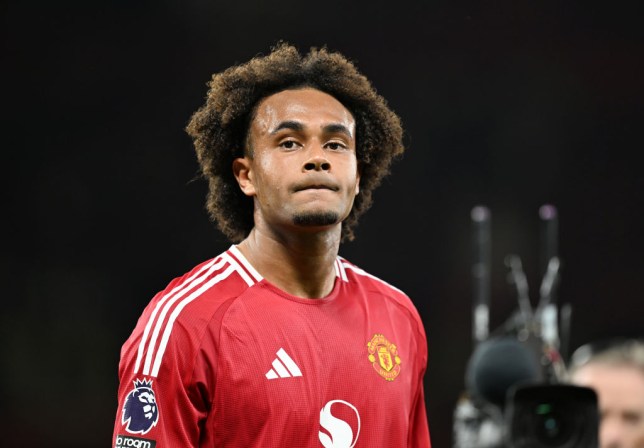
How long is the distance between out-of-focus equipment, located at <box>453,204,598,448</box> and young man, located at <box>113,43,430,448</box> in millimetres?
384

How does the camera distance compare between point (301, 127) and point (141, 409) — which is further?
point (301, 127)

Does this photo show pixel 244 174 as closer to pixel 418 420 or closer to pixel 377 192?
pixel 418 420

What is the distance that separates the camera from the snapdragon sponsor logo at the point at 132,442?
7.64 ft

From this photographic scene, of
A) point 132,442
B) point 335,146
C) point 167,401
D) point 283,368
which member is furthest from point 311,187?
point 132,442

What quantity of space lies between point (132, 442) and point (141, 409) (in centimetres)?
8

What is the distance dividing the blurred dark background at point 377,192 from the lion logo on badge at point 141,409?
12.9ft

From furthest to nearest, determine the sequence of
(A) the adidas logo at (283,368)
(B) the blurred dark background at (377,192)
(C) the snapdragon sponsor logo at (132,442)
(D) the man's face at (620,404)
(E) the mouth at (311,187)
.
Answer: (B) the blurred dark background at (377,192)
(E) the mouth at (311,187)
(A) the adidas logo at (283,368)
(C) the snapdragon sponsor logo at (132,442)
(D) the man's face at (620,404)

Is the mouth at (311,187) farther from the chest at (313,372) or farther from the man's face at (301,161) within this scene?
the chest at (313,372)

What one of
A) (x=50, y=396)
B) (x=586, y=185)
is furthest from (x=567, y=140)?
(x=50, y=396)

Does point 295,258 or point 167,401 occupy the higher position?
point 295,258

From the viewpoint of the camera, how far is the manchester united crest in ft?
8.71

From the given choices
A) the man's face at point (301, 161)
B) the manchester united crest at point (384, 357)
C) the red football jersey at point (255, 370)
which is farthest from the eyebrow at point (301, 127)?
the manchester united crest at point (384, 357)

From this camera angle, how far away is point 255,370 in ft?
7.93

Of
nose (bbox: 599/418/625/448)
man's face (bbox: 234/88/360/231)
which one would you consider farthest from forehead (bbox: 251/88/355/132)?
nose (bbox: 599/418/625/448)
